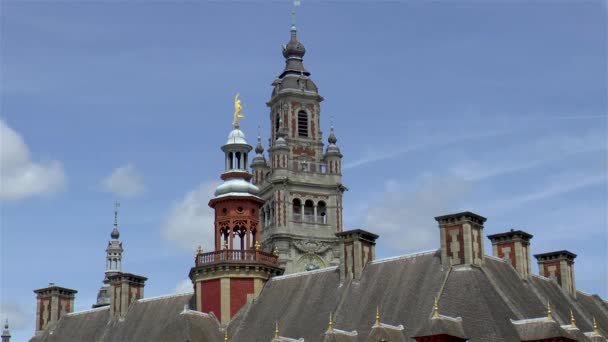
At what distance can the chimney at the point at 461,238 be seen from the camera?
235ft

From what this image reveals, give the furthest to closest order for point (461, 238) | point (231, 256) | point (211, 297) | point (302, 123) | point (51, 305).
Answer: point (302, 123)
point (51, 305)
point (231, 256)
point (211, 297)
point (461, 238)

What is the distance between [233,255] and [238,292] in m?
2.91

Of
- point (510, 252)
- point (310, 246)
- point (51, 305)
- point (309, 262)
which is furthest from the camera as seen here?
point (310, 246)

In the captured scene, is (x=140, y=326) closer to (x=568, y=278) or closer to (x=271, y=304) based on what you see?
(x=271, y=304)

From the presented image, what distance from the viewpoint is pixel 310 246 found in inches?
5827

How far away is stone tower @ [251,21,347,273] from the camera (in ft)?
485

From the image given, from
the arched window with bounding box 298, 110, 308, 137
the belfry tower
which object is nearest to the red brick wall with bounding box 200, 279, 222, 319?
the belfry tower

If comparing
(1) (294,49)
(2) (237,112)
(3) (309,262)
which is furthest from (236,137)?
(1) (294,49)

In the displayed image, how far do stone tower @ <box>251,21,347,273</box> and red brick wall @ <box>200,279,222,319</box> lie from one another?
196ft

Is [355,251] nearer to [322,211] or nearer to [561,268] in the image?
[561,268]

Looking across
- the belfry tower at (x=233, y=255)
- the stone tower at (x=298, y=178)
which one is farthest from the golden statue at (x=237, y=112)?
the stone tower at (x=298, y=178)

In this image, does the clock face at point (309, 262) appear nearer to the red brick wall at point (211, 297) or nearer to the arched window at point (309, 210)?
the arched window at point (309, 210)

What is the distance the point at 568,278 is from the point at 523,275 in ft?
22.1

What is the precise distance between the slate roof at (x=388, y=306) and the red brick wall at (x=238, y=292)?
0.56m
